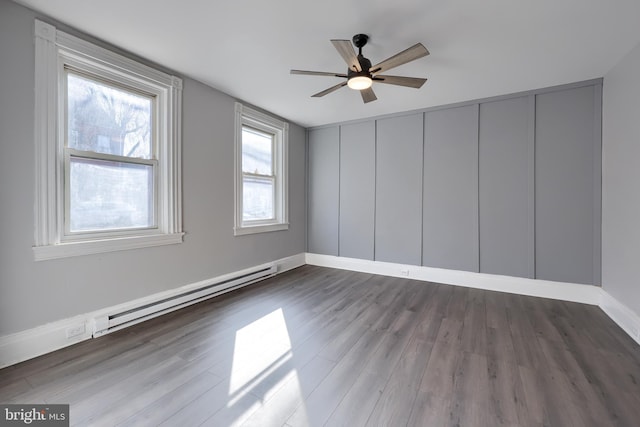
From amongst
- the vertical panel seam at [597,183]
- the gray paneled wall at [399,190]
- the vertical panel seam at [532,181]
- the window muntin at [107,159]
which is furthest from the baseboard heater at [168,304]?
the vertical panel seam at [597,183]

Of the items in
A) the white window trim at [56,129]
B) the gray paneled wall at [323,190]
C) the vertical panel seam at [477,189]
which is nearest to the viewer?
the white window trim at [56,129]

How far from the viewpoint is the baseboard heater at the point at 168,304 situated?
2.38m

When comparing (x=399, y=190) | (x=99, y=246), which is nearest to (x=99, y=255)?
(x=99, y=246)

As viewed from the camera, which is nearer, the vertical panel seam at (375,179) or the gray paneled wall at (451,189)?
the gray paneled wall at (451,189)

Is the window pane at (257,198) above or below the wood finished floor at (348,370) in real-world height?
above

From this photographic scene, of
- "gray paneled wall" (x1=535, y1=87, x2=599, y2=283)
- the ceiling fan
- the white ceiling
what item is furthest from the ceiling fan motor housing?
"gray paneled wall" (x1=535, y1=87, x2=599, y2=283)

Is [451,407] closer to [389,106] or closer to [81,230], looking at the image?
[81,230]

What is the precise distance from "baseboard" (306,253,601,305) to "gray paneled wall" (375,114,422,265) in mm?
164

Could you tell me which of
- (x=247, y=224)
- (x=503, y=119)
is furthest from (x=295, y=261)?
(x=503, y=119)

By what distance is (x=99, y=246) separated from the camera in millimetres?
2377

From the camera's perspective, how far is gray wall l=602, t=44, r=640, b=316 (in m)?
2.44

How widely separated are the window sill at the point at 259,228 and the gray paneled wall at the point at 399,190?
5.35ft

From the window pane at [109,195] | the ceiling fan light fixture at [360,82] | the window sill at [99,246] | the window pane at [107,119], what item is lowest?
the window sill at [99,246]

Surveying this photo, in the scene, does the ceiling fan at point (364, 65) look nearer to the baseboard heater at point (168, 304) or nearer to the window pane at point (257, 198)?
the window pane at point (257, 198)
